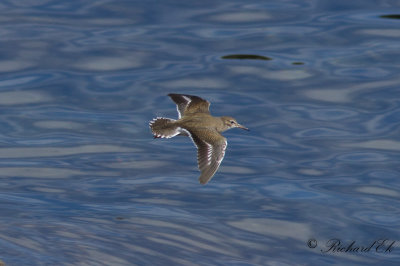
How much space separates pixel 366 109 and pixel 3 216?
22.2 ft

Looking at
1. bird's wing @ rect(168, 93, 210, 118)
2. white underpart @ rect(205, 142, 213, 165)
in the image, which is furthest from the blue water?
white underpart @ rect(205, 142, 213, 165)

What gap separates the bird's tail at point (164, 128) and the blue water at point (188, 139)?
1.20 m

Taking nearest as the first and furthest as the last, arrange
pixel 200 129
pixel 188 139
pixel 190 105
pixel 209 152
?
1. pixel 209 152
2. pixel 200 129
3. pixel 190 105
4. pixel 188 139

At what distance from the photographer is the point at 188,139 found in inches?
601

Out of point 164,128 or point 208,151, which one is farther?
point 164,128

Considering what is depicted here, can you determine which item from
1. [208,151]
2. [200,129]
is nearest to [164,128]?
[200,129]

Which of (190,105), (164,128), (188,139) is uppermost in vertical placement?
(164,128)

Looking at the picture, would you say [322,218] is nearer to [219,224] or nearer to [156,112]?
[219,224]

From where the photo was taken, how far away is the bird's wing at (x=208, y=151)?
11.3 meters

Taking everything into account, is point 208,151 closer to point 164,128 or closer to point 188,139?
point 164,128

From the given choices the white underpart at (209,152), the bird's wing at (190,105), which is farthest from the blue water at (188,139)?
the white underpart at (209,152)

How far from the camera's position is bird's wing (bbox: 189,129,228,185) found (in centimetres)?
1126

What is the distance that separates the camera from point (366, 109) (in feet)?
53.1

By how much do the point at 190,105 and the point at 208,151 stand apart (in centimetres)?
197
